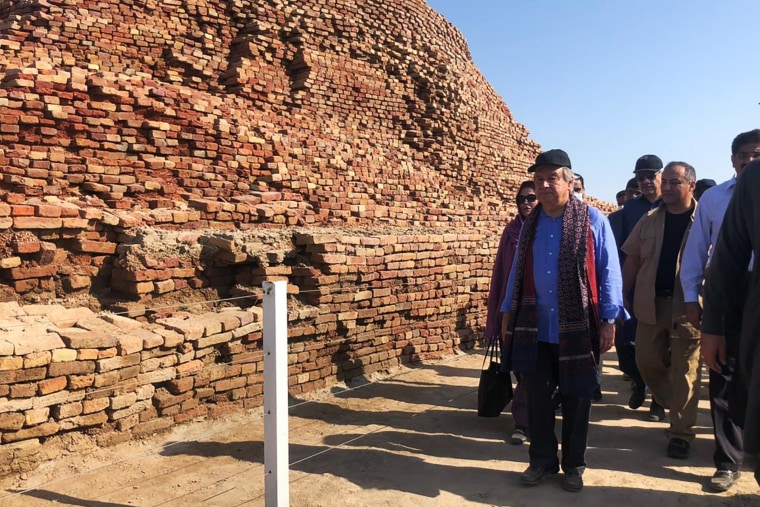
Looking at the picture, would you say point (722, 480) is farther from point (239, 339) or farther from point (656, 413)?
point (239, 339)

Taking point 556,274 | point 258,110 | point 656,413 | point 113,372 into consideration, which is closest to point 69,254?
Answer: point 113,372

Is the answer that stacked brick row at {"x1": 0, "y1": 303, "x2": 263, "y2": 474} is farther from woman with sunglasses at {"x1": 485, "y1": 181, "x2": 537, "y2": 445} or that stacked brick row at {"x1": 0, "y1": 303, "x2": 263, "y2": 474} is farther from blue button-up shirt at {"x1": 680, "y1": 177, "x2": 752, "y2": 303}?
blue button-up shirt at {"x1": 680, "y1": 177, "x2": 752, "y2": 303}

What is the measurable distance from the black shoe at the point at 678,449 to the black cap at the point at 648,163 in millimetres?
2258

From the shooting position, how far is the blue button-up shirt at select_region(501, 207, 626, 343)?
2979 mm

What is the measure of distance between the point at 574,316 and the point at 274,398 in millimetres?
1649

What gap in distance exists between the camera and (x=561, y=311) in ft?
9.61

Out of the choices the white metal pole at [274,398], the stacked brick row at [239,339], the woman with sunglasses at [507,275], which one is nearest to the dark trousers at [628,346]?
the woman with sunglasses at [507,275]

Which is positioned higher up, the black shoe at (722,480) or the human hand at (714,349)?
the human hand at (714,349)

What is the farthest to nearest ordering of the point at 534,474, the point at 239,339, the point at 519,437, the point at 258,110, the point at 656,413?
1. the point at 258,110
2. the point at 656,413
3. the point at 239,339
4. the point at 519,437
5. the point at 534,474

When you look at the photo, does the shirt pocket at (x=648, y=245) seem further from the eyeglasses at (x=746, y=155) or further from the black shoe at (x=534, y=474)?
the black shoe at (x=534, y=474)

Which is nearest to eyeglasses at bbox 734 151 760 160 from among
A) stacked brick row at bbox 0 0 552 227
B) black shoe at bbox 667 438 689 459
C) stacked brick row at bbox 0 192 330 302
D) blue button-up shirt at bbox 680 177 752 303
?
blue button-up shirt at bbox 680 177 752 303

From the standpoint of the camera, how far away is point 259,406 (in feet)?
13.7

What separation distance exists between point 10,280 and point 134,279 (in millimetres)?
840

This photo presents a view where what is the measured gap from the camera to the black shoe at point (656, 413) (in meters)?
4.19
